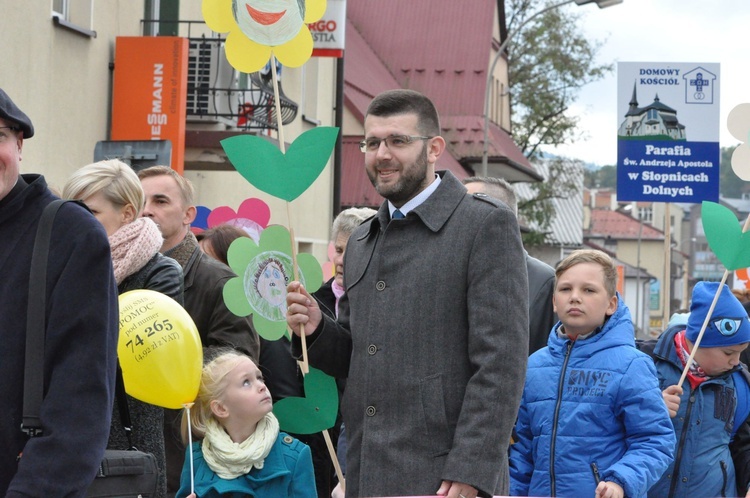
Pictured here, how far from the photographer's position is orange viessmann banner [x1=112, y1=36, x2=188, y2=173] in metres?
14.3

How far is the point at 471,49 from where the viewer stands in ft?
124

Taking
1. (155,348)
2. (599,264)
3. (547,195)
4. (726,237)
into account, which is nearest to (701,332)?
(726,237)

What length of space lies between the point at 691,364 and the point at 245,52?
2.55 metres

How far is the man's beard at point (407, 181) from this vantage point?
4.33m

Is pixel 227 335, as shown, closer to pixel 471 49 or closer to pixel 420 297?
pixel 420 297

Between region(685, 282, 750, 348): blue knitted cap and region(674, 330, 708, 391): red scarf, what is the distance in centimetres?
8

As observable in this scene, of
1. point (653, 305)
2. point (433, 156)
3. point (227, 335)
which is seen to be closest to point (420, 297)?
point (433, 156)

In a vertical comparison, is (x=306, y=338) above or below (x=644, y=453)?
above

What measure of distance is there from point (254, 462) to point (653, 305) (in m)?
115

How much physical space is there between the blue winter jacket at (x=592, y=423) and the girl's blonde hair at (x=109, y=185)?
5.82 ft

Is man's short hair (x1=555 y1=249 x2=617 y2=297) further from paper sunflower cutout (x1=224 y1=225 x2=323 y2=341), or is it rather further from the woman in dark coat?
the woman in dark coat

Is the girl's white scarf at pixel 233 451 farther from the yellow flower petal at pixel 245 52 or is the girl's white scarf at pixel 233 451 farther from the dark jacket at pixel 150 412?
the yellow flower petal at pixel 245 52

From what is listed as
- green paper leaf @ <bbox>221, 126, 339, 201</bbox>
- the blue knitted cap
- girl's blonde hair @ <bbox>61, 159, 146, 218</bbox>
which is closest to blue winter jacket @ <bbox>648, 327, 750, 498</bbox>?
the blue knitted cap

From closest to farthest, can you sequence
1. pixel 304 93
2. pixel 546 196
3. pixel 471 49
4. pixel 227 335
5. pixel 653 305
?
pixel 227 335 → pixel 304 93 → pixel 471 49 → pixel 546 196 → pixel 653 305
